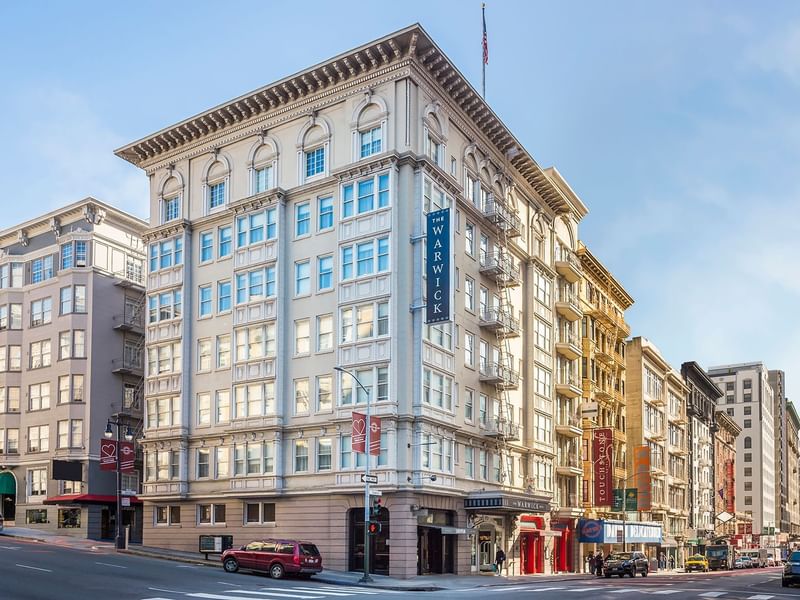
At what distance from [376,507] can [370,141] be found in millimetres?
20477

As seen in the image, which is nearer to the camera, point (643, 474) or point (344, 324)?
point (344, 324)

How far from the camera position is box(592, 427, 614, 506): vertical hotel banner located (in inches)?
2881

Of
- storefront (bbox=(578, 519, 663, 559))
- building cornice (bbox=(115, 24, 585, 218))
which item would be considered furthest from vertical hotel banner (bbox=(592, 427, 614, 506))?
building cornice (bbox=(115, 24, 585, 218))

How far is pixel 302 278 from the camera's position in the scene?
52.8 m

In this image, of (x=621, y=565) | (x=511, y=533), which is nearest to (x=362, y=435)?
(x=511, y=533)

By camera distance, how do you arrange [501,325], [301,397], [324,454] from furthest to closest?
[501,325], [301,397], [324,454]

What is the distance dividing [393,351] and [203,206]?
18446 mm

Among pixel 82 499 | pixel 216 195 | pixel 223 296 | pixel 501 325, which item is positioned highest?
pixel 216 195

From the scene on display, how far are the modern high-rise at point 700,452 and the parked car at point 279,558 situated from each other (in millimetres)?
82580

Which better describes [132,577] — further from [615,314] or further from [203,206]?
[615,314]

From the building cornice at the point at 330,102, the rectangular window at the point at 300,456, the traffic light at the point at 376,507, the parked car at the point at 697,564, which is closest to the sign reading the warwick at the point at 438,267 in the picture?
the building cornice at the point at 330,102

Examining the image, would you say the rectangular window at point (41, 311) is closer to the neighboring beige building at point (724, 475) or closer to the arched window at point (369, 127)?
the arched window at point (369, 127)

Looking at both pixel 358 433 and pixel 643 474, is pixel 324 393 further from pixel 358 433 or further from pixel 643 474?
pixel 643 474

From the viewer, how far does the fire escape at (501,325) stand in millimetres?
55938
